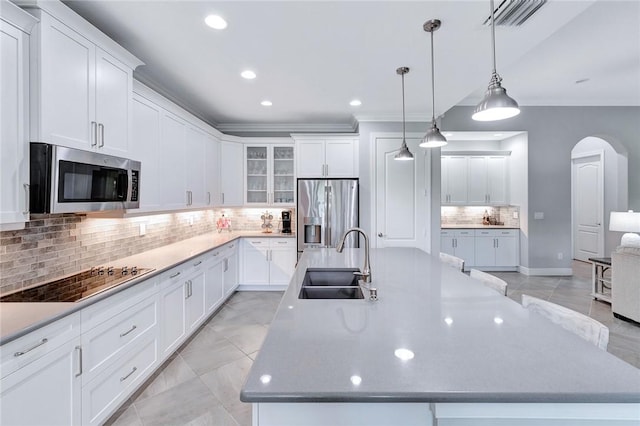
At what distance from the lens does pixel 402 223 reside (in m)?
4.29

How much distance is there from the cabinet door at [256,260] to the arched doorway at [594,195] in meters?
6.52

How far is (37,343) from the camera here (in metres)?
1.30

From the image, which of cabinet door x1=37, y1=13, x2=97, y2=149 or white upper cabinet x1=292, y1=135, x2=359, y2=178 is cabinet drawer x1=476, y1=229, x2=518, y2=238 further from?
cabinet door x1=37, y1=13, x2=97, y2=149

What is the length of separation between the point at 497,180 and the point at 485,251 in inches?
59.1

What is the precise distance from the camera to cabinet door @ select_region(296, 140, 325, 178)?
4457 millimetres

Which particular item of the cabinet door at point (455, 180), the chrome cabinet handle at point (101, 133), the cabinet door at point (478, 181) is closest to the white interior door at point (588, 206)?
the cabinet door at point (478, 181)

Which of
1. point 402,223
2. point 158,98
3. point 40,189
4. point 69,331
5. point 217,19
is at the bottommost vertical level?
point 69,331

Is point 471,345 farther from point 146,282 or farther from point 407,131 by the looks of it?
point 407,131

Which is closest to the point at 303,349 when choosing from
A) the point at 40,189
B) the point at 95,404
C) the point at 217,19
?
the point at 95,404

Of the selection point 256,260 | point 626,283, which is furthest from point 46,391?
point 626,283

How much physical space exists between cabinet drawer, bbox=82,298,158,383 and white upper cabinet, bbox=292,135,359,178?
2812mm

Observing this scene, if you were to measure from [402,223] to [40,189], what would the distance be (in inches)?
153

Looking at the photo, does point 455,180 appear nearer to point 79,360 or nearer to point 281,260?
point 281,260

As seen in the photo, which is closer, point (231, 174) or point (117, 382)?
point (117, 382)
